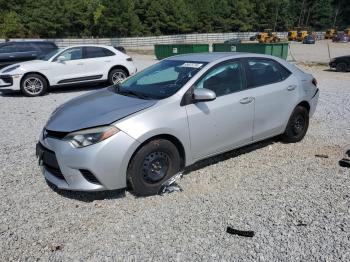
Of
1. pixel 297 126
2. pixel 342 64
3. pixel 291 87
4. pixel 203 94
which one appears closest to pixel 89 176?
pixel 203 94

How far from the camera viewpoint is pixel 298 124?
5.94 meters

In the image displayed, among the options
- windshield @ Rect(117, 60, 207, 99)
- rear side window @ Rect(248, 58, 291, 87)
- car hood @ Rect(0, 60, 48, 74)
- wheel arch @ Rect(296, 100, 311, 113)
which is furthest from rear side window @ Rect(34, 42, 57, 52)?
wheel arch @ Rect(296, 100, 311, 113)

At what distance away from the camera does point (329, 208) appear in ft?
12.8

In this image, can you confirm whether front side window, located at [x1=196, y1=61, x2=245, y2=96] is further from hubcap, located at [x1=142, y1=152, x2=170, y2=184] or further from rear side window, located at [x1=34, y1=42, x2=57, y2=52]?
rear side window, located at [x1=34, y1=42, x2=57, y2=52]

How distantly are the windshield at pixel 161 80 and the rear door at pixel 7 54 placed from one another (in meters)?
10.9

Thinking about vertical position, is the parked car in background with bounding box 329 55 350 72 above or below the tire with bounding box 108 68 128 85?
below

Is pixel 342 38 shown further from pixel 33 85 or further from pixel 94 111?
pixel 94 111

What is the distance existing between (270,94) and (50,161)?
10.1 ft

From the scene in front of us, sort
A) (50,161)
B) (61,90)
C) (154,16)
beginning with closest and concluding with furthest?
(50,161) < (61,90) < (154,16)

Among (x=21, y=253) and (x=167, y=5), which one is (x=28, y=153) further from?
(x=167, y=5)

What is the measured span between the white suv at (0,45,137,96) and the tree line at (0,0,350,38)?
53473 millimetres

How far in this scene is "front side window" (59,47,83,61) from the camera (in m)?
11.4

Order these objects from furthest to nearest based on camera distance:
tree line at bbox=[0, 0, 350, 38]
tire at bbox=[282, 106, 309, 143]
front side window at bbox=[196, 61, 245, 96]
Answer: tree line at bbox=[0, 0, 350, 38]
tire at bbox=[282, 106, 309, 143]
front side window at bbox=[196, 61, 245, 96]

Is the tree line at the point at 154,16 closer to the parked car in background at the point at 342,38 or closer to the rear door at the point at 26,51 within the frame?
the parked car in background at the point at 342,38
